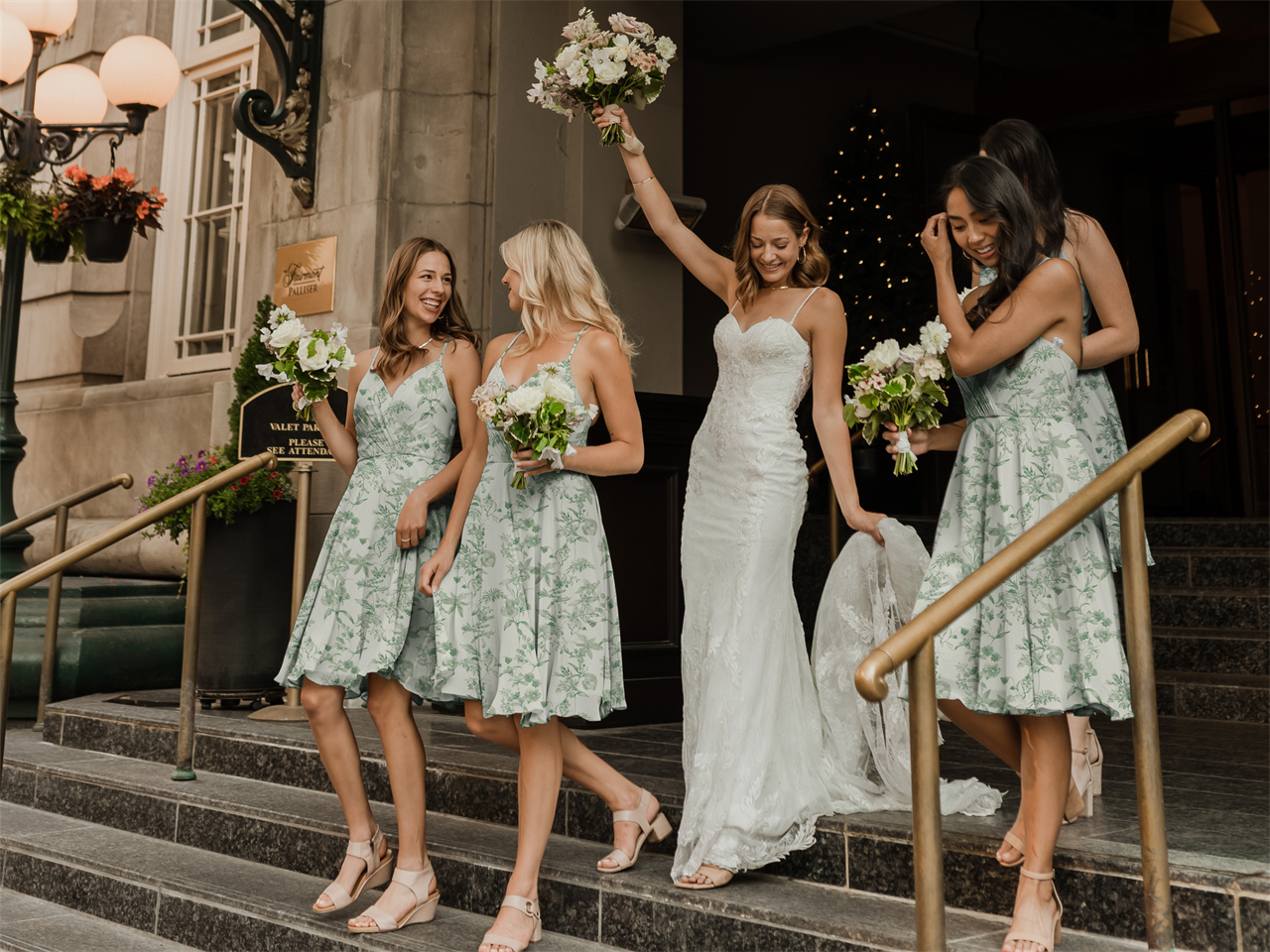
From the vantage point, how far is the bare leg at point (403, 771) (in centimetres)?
327

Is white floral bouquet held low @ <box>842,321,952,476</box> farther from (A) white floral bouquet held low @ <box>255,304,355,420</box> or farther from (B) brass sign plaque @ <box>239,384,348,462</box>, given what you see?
(B) brass sign plaque @ <box>239,384,348,462</box>

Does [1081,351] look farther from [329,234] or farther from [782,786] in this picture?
[329,234]

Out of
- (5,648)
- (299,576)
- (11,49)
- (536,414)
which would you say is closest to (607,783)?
(536,414)

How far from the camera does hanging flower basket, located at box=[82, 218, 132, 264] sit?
21.0ft

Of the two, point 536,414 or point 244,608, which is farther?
point 244,608

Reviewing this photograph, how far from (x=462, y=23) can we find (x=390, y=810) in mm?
4222

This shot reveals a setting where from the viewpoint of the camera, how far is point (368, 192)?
6254 millimetres

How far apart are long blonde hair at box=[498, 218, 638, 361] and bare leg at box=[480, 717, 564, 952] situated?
1.09 m

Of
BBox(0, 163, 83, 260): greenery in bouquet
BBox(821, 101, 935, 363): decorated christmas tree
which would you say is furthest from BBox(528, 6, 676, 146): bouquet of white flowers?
BBox(821, 101, 935, 363): decorated christmas tree

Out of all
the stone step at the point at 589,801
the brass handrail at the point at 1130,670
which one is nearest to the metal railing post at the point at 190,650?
the stone step at the point at 589,801

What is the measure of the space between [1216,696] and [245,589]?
4.52 meters

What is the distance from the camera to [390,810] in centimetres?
423

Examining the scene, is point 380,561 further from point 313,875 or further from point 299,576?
point 299,576

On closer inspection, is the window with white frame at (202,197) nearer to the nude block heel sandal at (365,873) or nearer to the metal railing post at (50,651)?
the metal railing post at (50,651)
